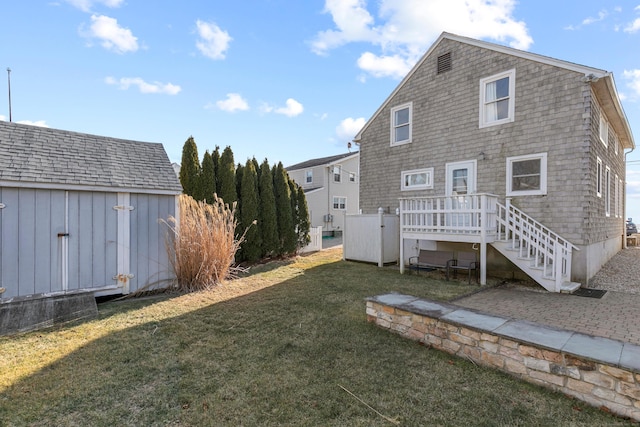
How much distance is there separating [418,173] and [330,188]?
12.7 metres

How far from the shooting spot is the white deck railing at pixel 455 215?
24.5ft

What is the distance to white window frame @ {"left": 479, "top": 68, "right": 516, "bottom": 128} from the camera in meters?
8.25

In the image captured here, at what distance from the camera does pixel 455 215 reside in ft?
27.1

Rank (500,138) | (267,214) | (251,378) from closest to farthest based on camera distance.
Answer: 1. (251,378)
2. (500,138)
3. (267,214)

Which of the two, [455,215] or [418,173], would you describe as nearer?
[455,215]

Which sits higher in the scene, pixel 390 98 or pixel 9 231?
pixel 390 98

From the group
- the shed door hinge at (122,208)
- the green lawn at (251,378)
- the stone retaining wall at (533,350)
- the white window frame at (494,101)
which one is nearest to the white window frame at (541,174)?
the white window frame at (494,101)

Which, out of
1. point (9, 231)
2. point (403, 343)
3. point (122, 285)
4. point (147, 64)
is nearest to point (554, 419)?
point (403, 343)

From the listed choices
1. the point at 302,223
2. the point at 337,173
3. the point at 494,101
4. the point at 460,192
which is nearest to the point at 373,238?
the point at 460,192

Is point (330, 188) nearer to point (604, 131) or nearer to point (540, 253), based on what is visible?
point (604, 131)

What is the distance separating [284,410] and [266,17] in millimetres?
10696

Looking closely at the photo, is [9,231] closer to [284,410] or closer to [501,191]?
[284,410]

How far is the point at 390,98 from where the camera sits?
11.2 metres

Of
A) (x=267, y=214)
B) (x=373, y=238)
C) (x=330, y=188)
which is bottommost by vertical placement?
(x=373, y=238)
